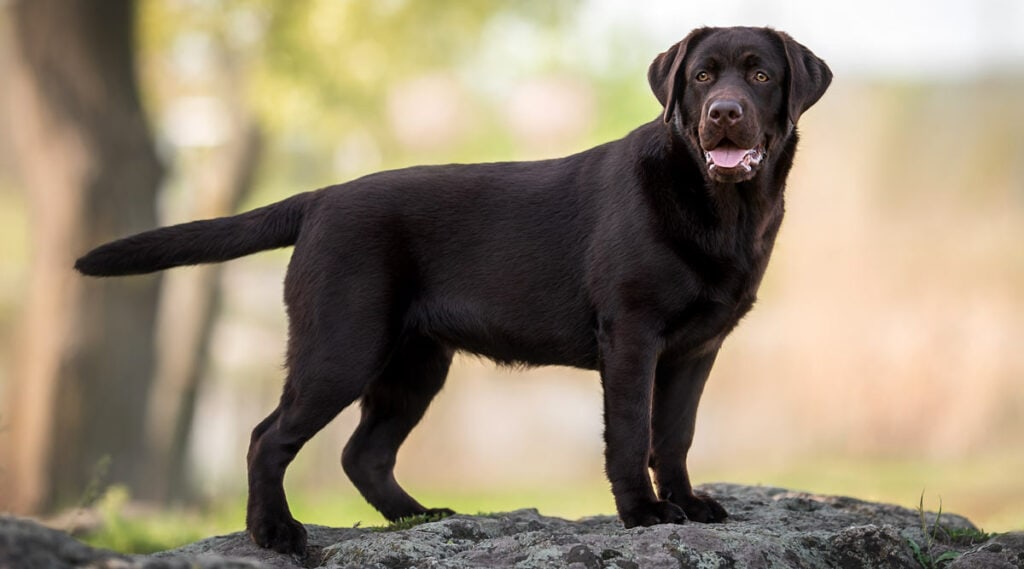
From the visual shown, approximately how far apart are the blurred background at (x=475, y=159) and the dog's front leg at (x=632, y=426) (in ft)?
15.9

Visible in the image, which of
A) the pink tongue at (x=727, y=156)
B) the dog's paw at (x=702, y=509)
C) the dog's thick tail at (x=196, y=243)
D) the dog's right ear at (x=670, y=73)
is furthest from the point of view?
the dog's thick tail at (x=196, y=243)

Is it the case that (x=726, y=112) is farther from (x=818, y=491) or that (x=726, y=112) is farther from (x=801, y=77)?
(x=818, y=491)

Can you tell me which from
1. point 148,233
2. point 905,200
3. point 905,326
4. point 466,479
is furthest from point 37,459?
point 905,200

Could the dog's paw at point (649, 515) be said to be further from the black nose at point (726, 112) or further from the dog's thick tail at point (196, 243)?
the dog's thick tail at point (196, 243)

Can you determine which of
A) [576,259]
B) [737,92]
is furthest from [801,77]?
[576,259]

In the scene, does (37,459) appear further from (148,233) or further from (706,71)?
(706,71)

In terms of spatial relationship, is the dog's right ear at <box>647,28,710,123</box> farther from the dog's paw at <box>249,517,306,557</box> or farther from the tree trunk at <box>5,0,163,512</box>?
the tree trunk at <box>5,0,163,512</box>

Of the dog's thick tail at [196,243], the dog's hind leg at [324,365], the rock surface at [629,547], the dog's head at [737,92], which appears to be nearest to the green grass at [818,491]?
the dog's thick tail at [196,243]

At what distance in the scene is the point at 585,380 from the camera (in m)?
16.1

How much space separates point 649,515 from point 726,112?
1.38m

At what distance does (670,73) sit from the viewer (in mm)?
4355

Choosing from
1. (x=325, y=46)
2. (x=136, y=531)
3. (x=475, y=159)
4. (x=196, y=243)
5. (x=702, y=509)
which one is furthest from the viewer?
(x=475, y=159)

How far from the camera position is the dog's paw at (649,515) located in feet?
13.6

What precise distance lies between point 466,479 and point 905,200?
6.65 meters
